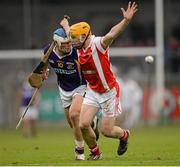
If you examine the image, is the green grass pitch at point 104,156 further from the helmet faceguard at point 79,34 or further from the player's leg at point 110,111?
the helmet faceguard at point 79,34

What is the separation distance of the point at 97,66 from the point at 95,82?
15.4 inches

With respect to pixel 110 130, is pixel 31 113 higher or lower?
lower

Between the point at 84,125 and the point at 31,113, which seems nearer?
the point at 84,125

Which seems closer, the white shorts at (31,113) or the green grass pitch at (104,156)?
the green grass pitch at (104,156)

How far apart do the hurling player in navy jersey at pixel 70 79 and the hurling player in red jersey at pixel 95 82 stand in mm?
382

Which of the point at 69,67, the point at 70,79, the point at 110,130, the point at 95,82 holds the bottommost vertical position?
the point at 110,130

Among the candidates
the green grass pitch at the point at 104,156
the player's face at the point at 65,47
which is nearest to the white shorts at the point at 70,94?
the player's face at the point at 65,47

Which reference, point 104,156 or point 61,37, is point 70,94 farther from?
point 104,156

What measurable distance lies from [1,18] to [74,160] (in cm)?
2291

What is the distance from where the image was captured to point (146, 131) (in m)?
33.4

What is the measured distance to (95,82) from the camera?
57.0ft

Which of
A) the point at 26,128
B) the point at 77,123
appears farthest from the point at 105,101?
the point at 26,128

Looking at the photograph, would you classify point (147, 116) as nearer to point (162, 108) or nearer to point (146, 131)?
point (162, 108)

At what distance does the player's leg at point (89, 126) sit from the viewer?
1708 centimetres
